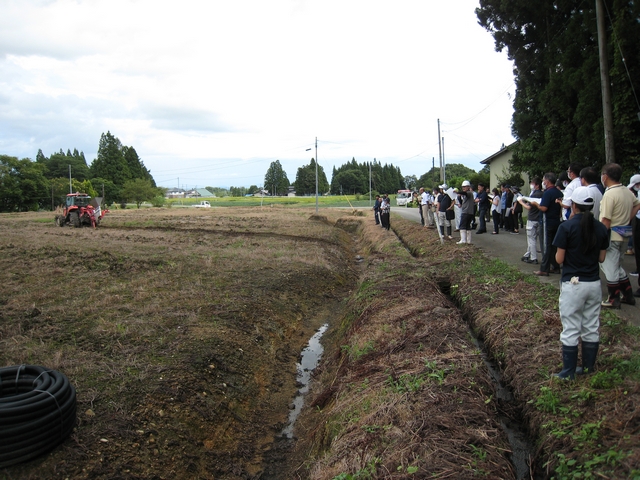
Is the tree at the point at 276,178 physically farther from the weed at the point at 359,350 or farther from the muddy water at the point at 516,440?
the muddy water at the point at 516,440

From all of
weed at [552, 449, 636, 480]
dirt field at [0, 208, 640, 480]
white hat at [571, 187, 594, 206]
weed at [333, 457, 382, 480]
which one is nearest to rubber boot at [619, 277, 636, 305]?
dirt field at [0, 208, 640, 480]

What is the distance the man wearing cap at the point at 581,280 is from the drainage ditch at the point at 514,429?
0.82 metres

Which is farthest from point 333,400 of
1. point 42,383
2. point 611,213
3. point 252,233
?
point 252,233

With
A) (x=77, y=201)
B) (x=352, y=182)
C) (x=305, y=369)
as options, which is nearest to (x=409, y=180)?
(x=352, y=182)

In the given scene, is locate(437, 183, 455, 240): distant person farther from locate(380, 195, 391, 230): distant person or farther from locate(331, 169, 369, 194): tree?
locate(331, 169, 369, 194): tree

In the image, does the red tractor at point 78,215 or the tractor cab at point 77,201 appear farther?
the tractor cab at point 77,201

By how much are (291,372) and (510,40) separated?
19.1 m

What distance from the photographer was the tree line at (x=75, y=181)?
191 feet

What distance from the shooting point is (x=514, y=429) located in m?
4.80

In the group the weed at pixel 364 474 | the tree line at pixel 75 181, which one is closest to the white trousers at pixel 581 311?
the weed at pixel 364 474

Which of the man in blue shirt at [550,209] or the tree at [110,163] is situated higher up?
the tree at [110,163]

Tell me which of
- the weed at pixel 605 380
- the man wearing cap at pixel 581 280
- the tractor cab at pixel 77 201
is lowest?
the weed at pixel 605 380

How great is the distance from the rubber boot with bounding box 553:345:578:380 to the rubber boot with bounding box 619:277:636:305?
2481 mm

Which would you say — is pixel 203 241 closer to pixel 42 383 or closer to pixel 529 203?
pixel 529 203
